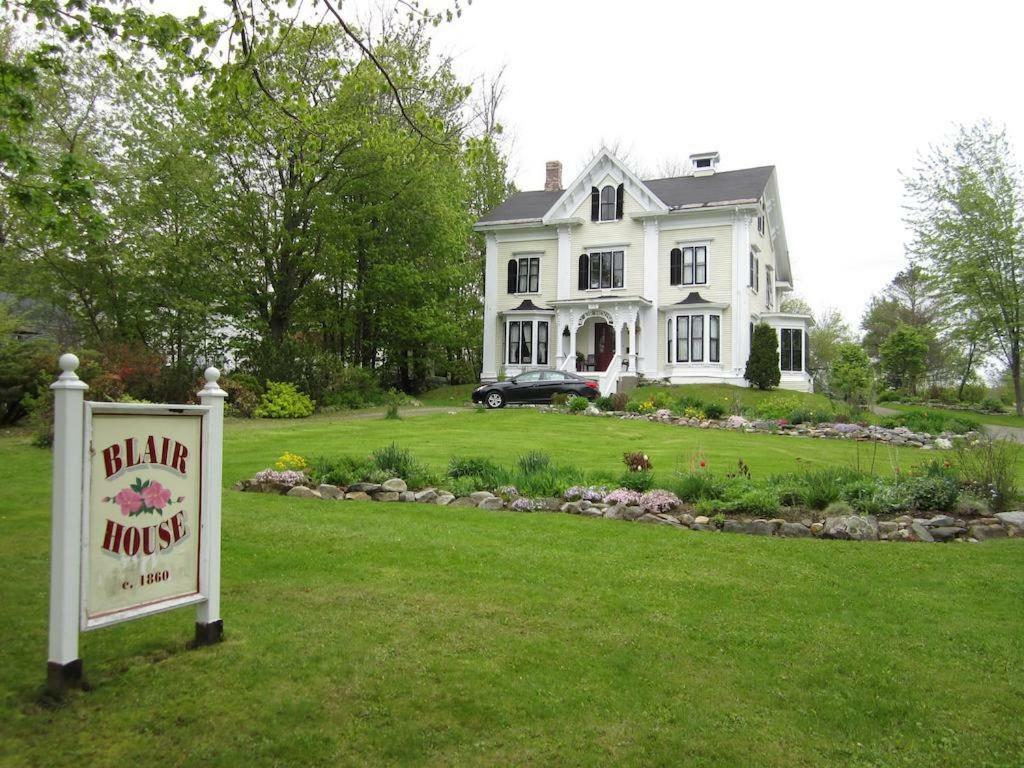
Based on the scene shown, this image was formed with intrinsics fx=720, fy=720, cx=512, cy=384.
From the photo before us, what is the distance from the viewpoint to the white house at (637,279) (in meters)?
29.2

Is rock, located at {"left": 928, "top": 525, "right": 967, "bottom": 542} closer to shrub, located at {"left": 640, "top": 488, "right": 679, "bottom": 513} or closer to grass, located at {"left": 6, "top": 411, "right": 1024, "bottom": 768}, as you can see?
grass, located at {"left": 6, "top": 411, "right": 1024, "bottom": 768}

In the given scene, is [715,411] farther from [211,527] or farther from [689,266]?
[211,527]

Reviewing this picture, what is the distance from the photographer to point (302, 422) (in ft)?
62.4

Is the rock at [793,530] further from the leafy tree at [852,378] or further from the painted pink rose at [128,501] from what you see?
the leafy tree at [852,378]

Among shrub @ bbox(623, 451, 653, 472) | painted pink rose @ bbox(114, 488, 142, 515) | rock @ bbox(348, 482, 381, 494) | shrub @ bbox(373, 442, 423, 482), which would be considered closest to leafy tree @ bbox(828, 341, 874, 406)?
shrub @ bbox(623, 451, 653, 472)

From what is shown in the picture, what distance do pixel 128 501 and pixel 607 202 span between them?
1162 inches

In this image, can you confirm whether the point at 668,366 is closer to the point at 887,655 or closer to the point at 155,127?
the point at 155,127

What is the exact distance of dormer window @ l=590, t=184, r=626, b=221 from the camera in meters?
31.1

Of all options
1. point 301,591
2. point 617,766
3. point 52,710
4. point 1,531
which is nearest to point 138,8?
point 1,531

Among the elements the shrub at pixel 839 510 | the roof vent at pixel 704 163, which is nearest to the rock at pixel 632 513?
the shrub at pixel 839 510

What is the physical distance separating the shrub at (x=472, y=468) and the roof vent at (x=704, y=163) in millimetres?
26948

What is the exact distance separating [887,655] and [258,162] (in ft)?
83.7

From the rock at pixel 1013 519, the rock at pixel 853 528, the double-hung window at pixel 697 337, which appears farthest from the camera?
the double-hung window at pixel 697 337

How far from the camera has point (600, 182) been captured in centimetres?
3123
